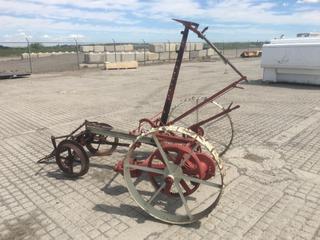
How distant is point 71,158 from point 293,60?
33.4 feet

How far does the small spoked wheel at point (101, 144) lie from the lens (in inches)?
201

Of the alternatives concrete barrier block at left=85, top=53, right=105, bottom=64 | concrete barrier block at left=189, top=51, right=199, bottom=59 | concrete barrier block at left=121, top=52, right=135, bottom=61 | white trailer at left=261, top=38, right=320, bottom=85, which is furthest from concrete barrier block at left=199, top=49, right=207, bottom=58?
white trailer at left=261, top=38, right=320, bottom=85

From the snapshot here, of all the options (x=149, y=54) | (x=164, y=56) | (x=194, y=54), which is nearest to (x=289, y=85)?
(x=149, y=54)

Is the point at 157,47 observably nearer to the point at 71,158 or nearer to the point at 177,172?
the point at 71,158

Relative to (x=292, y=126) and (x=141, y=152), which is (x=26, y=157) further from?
(x=292, y=126)

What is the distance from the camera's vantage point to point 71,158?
477 centimetres

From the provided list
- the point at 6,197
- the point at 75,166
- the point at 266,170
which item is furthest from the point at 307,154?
the point at 6,197

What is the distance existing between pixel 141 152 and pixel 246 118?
3452 millimetres

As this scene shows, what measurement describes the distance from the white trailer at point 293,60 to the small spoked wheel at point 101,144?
905 centimetres

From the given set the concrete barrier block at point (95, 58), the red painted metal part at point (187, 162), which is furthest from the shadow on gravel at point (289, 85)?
the concrete barrier block at point (95, 58)

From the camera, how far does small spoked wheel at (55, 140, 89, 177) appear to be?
461 cm

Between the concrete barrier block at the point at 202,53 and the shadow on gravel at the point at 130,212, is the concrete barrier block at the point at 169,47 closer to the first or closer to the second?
the concrete barrier block at the point at 202,53

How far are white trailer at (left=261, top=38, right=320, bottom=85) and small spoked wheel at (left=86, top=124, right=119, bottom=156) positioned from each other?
9.05 metres

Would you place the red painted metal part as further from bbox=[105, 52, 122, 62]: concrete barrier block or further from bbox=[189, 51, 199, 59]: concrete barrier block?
bbox=[189, 51, 199, 59]: concrete barrier block
